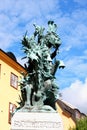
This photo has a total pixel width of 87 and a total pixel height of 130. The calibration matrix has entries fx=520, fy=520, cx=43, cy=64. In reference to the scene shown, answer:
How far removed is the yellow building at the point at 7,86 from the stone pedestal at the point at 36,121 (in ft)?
95.3

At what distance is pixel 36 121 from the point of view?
16.3 metres

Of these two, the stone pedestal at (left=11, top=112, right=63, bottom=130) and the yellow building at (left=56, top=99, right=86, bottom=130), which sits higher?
the yellow building at (left=56, top=99, right=86, bottom=130)

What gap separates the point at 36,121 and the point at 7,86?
32247 millimetres

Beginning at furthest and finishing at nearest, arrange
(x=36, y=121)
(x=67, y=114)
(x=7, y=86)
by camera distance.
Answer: (x=67, y=114), (x=7, y=86), (x=36, y=121)

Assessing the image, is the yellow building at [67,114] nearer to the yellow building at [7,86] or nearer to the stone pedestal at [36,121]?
the yellow building at [7,86]

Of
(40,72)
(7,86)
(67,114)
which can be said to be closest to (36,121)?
(40,72)

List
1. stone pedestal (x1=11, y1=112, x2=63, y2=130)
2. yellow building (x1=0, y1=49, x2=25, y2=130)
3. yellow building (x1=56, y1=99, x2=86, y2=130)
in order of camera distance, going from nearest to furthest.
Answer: stone pedestal (x1=11, y1=112, x2=63, y2=130) < yellow building (x1=0, y1=49, x2=25, y2=130) < yellow building (x1=56, y1=99, x2=86, y2=130)

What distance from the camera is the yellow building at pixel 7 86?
46.6 metres

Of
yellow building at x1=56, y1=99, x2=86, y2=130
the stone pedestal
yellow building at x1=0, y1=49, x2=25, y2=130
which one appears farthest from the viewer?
yellow building at x1=56, y1=99, x2=86, y2=130

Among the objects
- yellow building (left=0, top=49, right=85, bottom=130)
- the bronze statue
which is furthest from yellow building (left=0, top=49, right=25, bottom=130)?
the bronze statue

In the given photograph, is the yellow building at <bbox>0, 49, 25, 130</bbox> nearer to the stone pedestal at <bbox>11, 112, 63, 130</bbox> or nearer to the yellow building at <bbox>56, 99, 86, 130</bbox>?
the yellow building at <bbox>56, 99, 86, 130</bbox>

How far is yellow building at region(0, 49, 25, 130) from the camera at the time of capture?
46.6 meters

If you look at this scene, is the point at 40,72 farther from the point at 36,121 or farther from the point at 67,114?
the point at 67,114

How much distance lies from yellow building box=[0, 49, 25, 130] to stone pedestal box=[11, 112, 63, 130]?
2905 cm
